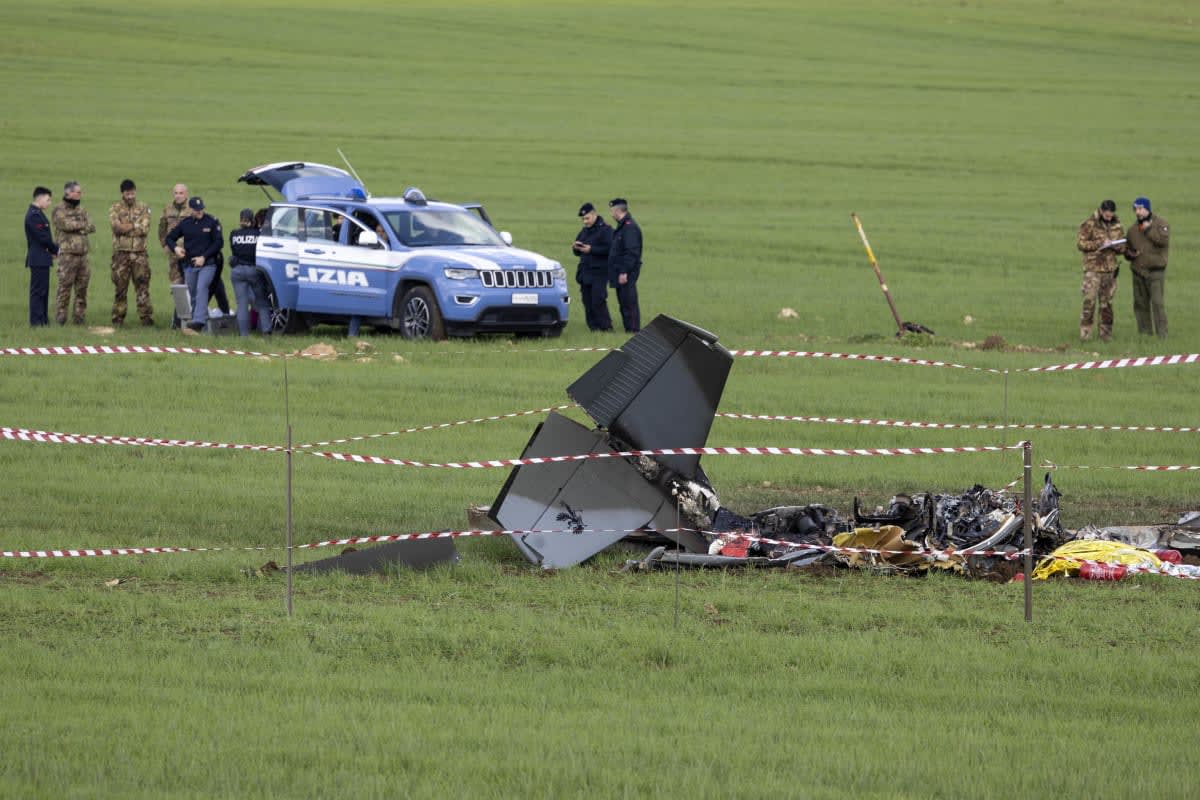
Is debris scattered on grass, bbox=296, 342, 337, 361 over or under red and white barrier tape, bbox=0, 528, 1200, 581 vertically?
over

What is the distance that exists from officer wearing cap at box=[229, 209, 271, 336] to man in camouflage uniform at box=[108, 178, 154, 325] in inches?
51.4

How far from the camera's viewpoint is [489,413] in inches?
651

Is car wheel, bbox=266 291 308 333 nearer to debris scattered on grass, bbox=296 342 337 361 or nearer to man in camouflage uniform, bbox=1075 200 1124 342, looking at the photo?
debris scattered on grass, bbox=296 342 337 361

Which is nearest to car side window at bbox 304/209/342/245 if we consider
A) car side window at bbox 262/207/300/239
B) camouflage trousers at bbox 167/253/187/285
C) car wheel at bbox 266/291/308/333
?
car side window at bbox 262/207/300/239

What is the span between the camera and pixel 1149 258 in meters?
22.8

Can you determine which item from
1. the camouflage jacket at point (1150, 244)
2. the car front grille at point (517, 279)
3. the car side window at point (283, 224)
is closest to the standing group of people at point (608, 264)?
the car front grille at point (517, 279)

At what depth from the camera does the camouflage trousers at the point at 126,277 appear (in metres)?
22.8

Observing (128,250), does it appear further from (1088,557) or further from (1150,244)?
(1088,557)

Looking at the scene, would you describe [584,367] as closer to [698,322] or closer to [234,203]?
[698,322]

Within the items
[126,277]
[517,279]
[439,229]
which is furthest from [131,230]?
[517,279]

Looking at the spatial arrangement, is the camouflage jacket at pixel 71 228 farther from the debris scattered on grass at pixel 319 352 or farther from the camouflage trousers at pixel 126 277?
the debris scattered on grass at pixel 319 352

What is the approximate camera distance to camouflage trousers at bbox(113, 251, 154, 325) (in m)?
22.8

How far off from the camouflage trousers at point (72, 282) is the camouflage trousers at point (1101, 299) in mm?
12949

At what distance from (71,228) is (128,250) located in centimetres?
90
